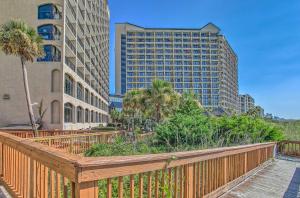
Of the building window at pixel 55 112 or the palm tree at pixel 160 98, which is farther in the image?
the palm tree at pixel 160 98

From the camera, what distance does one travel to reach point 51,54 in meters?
31.2

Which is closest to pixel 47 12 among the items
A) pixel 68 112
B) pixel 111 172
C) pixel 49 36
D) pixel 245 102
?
pixel 49 36

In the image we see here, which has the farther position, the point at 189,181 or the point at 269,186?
the point at 269,186

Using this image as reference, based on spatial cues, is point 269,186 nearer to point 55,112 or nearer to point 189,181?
point 189,181

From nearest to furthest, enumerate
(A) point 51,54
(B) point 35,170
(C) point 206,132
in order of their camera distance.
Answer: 1. (B) point 35,170
2. (C) point 206,132
3. (A) point 51,54

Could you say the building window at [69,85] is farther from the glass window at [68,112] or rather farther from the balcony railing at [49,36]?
the balcony railing at [49,36]

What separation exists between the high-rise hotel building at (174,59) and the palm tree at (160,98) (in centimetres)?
8264

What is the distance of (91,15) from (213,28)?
254 ft

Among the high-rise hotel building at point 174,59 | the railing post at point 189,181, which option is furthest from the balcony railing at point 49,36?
the high-rise hotel building at point 174,59

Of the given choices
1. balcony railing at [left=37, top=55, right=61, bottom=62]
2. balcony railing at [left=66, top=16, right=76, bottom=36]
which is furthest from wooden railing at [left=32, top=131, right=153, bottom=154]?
balcony railing at [left=66, top=16, right=76, bottom=36]

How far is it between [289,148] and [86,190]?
16.7m

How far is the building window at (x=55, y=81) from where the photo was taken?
30.8 m

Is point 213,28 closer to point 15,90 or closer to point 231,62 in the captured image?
point 231,62

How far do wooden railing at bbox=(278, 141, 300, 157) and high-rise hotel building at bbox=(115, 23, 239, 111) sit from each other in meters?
99.8
